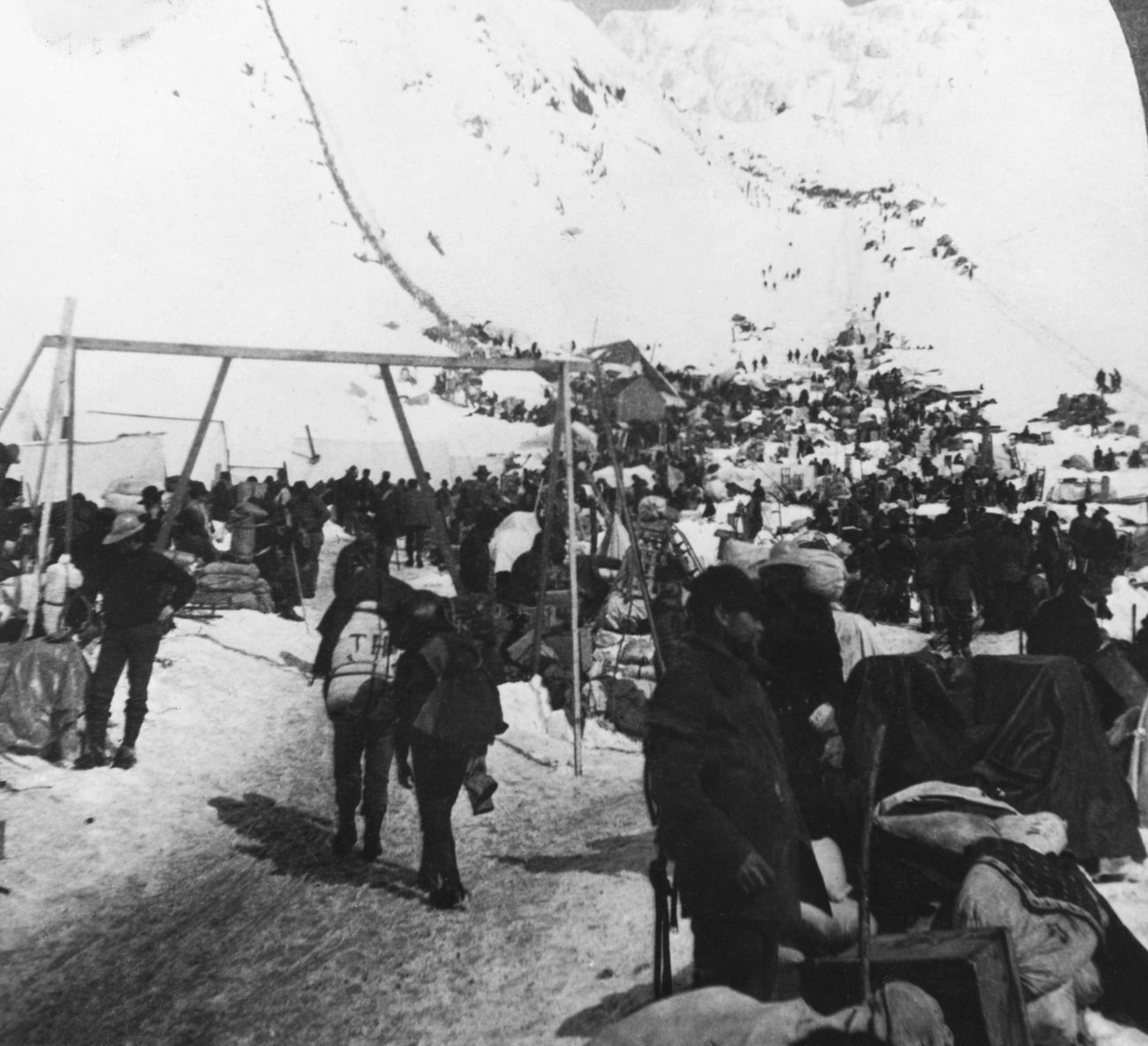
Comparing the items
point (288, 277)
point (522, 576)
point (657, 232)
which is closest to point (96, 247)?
point (288, 277)

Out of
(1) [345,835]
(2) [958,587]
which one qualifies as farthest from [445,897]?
(2) [958,587]

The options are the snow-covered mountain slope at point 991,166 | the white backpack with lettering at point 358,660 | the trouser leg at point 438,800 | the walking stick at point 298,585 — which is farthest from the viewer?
the snow-covered mountain slope at point 991,166

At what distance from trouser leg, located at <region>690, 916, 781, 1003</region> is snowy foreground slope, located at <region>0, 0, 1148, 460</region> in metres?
13.6

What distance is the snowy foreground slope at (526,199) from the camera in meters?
23.9

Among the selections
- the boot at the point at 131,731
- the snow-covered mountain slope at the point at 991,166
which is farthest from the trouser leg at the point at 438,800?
the snow-covered mountain slope at the point at 991,166

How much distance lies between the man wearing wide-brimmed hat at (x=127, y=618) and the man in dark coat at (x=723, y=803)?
4.34m

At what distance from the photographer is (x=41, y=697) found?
20.6ft

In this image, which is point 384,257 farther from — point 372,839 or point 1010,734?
point 1010,734

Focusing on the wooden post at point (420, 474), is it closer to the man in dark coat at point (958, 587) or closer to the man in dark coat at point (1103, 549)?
the man in dark coat at point (958, 587)

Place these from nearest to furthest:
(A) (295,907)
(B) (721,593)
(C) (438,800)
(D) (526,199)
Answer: (B) (721,593) < (C) (438,800) < (A) (295,907) < (D) (526,199)

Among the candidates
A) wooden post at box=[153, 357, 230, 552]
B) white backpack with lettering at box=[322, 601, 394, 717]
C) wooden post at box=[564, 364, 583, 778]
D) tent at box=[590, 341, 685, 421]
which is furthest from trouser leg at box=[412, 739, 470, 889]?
tent at box=[590, 341, 685, 421]

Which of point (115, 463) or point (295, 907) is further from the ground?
point (115, 463)

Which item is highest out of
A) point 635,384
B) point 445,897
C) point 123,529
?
point 635,384

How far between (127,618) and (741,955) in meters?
4.70
